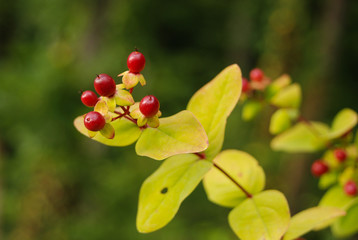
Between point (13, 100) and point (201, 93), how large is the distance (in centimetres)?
241

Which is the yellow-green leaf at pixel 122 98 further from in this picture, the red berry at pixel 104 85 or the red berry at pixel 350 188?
the red berry at pixel 350 188

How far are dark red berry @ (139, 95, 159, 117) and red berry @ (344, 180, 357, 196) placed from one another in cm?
35

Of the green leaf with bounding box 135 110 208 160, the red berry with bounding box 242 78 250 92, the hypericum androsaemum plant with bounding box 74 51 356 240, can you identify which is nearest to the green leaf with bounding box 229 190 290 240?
the hypericum androsaemum plant with bounding box 74 51 356 240

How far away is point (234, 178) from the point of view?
0.54 m

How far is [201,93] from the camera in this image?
49 cm

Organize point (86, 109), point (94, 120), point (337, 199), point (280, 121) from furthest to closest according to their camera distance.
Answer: point (86, 109), point (280, 121), point (337, 199), point (94, 120)

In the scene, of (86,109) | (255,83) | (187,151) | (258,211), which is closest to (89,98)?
(187,151)

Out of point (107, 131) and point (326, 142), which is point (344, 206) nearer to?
point (326, 142)

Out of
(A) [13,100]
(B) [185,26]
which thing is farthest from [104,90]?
(B) [185,26]

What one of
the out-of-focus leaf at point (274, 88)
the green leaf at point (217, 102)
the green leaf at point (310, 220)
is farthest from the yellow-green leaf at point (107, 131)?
the out-of-focus leaf at point (274, 88)

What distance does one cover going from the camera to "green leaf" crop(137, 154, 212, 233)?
0.43 meters

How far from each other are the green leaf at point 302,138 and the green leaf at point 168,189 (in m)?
0.32

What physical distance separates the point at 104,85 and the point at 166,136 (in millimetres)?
87

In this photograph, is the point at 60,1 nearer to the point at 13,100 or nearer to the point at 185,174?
the point at 13,100
